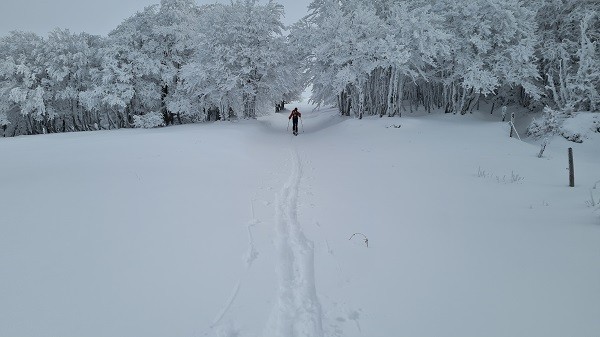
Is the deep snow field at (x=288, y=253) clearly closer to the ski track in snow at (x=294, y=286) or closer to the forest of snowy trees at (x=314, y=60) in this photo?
the ski track in snow at (x=294, y=286)

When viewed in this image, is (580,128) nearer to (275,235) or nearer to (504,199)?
(504,199)

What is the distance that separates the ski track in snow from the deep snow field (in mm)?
25

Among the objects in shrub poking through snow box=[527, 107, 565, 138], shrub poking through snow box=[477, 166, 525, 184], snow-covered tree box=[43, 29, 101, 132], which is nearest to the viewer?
shrub poking through snow box=[477, 166, 525, 184]

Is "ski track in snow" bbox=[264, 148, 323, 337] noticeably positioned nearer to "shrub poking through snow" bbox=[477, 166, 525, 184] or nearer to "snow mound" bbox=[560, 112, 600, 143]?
"shrub poking through snow" bbox=[477, 166, 525, 184]

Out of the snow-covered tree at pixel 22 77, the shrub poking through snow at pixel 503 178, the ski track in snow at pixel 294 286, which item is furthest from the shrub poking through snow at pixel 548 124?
the snow-covered tree at pixel 22 77

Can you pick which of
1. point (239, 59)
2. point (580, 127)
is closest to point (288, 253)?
point (580, 127)

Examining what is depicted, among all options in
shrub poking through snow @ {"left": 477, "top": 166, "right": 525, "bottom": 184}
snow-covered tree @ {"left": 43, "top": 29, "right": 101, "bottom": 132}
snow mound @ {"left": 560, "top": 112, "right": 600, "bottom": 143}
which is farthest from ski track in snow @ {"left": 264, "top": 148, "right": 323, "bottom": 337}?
snow-covered tree @ {"left": 43, "top": 29, "right": 101, "bottom": 132}

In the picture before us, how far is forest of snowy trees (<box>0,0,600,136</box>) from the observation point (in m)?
22.0

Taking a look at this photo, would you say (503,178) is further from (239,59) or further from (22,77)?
(22,77)

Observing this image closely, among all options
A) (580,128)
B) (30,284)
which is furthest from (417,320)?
(580,128)

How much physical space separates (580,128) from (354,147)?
13898 millimetres

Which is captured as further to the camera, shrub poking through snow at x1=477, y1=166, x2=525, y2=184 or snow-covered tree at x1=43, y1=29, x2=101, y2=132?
snow-covered tree at x1=43, y1=29, x2=101, y2=132

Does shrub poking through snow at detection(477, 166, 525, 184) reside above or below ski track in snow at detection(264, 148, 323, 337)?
above

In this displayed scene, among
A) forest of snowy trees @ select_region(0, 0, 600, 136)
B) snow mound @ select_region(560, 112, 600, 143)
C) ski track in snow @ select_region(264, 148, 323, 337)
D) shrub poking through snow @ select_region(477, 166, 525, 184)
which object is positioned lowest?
ski track in snow @ select_region(264, 148, 323, 337)
